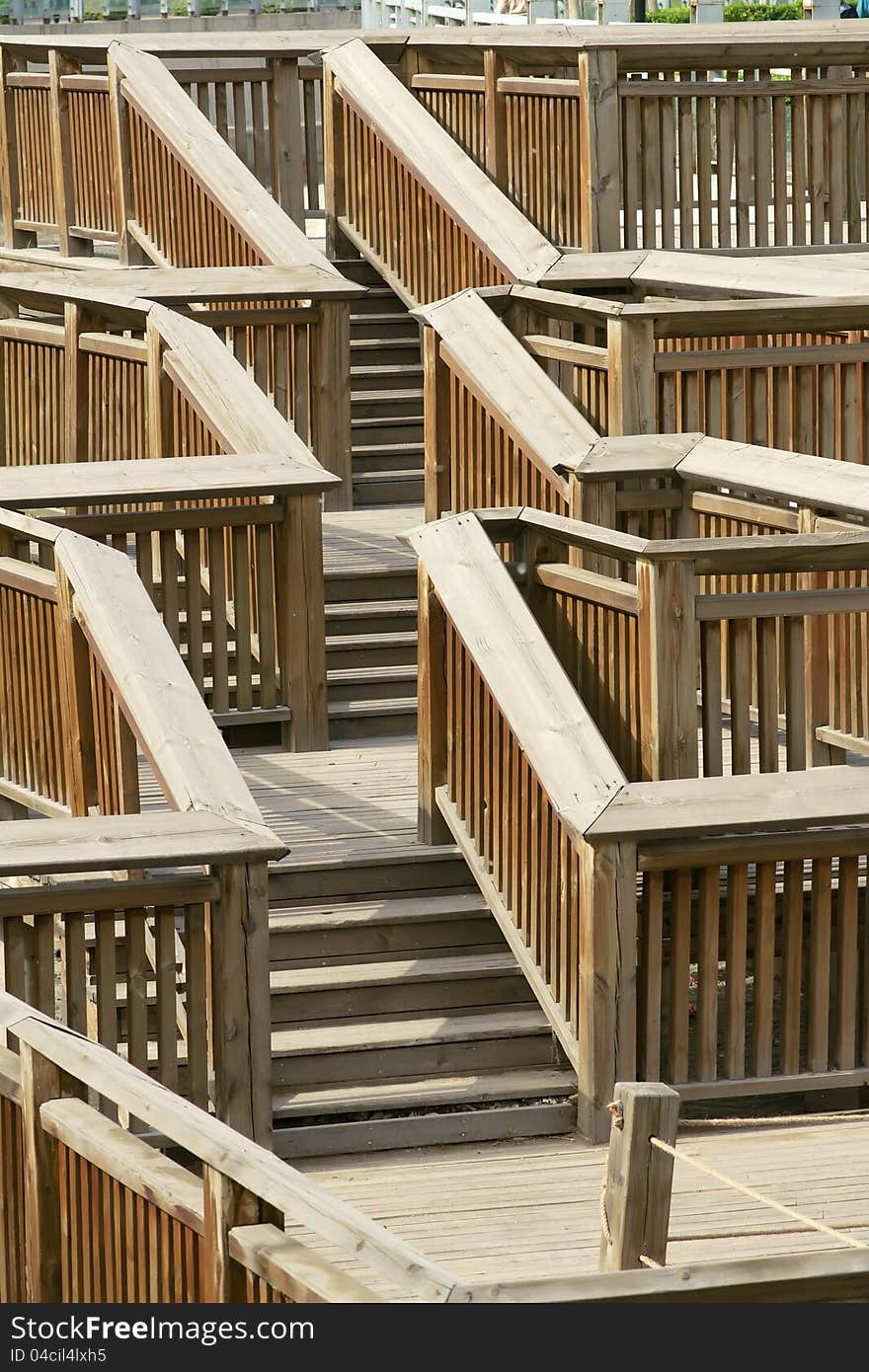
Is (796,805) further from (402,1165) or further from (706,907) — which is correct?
(402,1165)

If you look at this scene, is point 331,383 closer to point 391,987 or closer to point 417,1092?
point 391,987

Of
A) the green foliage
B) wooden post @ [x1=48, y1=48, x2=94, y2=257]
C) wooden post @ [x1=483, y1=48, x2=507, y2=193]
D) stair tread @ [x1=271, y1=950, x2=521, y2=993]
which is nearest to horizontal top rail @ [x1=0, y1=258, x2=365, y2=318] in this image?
wooden post @ [x1=483, y1=48, x2=507, y2=193]

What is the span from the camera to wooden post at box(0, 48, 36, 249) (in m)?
14.7

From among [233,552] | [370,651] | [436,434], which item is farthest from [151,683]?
[436,434]

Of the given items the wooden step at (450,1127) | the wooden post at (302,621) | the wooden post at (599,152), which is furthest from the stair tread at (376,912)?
the wooden post at (599,152)

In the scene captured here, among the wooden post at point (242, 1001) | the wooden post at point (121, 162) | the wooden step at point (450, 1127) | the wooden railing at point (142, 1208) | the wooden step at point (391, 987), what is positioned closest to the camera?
the wooden railing at point (142, 1208)

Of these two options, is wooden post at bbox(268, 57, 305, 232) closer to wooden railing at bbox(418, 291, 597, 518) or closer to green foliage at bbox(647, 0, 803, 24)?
wooden railing at bbox(418, 291, 597, 518)

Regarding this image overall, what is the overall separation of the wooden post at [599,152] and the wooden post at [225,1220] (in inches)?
346

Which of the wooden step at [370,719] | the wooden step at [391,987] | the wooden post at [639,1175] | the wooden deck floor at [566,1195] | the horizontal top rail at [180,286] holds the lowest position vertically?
the wooden deck floor at [566,1195]

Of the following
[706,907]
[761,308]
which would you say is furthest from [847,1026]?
[761,308]

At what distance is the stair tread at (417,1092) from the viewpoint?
22.1 feet

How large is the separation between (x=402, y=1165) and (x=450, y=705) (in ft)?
5.92

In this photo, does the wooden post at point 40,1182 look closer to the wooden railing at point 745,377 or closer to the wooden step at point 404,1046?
the wooden step at point 404,1046

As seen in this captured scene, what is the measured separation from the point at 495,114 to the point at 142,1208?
364 inches
